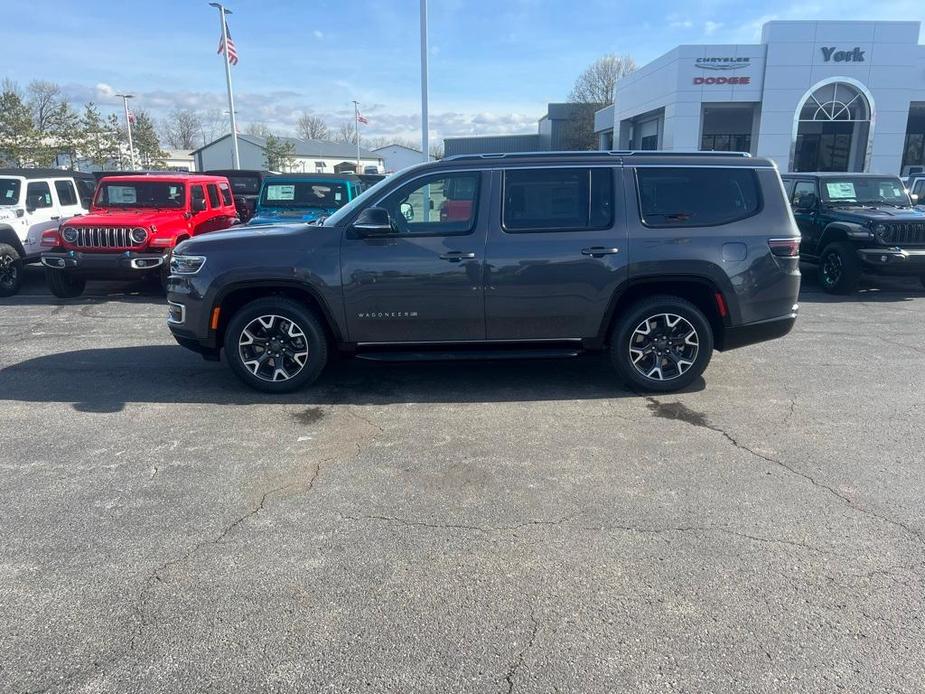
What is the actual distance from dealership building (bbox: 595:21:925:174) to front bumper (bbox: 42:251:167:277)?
27961 millimetres

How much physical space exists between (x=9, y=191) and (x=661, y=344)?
1124 cm

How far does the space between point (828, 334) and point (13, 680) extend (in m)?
8.62

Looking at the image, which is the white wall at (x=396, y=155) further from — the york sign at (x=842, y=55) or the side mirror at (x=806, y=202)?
the side mirror at (x=806, y=202)

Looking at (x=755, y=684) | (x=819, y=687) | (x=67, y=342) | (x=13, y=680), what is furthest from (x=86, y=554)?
(x=67, y=342)

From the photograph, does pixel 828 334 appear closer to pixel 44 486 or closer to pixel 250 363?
pixel 250 363

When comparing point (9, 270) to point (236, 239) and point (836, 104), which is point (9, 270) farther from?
point (836, 104)

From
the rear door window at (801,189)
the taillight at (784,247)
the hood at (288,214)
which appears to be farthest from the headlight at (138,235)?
the rear door window at (801,189)

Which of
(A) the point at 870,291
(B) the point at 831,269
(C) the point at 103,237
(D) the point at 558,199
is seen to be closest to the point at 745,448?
(D) the point at 558,199

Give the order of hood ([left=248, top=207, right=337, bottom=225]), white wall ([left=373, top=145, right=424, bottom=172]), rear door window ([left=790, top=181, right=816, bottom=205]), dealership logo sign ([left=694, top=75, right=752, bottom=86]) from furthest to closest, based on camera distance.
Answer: white wall ([left=373, top=145, right=424, bottom=172]) → dealership logo sign ([left=694, top=75, right=752, bottom=86]) → rear door window ([left=790, top=181, right=816, bottom=205]) → hood ([left=248, top=207, right=337, bottom=225])

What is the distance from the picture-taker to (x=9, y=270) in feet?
35.4

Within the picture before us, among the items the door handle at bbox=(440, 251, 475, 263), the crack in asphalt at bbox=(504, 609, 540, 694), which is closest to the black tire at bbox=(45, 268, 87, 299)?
the door handle at bbox=(440, 251, 475, 263)

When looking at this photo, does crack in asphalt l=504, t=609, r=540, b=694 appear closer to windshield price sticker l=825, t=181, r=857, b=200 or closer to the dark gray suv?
the dark gray suv

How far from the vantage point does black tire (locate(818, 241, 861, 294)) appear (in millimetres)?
10844

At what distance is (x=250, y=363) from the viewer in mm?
5828
